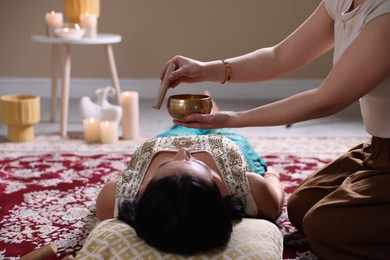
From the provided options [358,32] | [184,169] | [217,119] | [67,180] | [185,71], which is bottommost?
[67,180]

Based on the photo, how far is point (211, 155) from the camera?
1962mm

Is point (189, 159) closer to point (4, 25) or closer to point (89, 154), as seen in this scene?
point (89, 154)

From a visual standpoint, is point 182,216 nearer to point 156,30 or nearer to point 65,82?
point 65,82

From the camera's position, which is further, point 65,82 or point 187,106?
point 65,82

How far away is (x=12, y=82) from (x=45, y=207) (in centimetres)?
243

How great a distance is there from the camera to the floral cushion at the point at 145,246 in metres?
1.52

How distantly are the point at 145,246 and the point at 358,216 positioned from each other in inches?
21.2

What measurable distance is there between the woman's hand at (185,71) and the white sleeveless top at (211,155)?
18 cm

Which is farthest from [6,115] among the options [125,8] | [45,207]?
[125,8]

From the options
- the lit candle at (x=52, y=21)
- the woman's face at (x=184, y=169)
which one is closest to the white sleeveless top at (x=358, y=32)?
the woman's face at (x=184, y=169)

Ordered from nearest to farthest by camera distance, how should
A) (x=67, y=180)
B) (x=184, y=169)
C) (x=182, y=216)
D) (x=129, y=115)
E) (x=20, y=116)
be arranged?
(x=182, y=216), (x=184, y=169), (x=67, y=180), (x=20, y=116), (x=129, y=115)

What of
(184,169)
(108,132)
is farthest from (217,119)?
(108,132)

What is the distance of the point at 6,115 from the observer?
329cm

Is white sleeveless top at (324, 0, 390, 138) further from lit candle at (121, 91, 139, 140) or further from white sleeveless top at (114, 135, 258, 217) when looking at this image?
lit candle at (121, 91, 139, 140)
